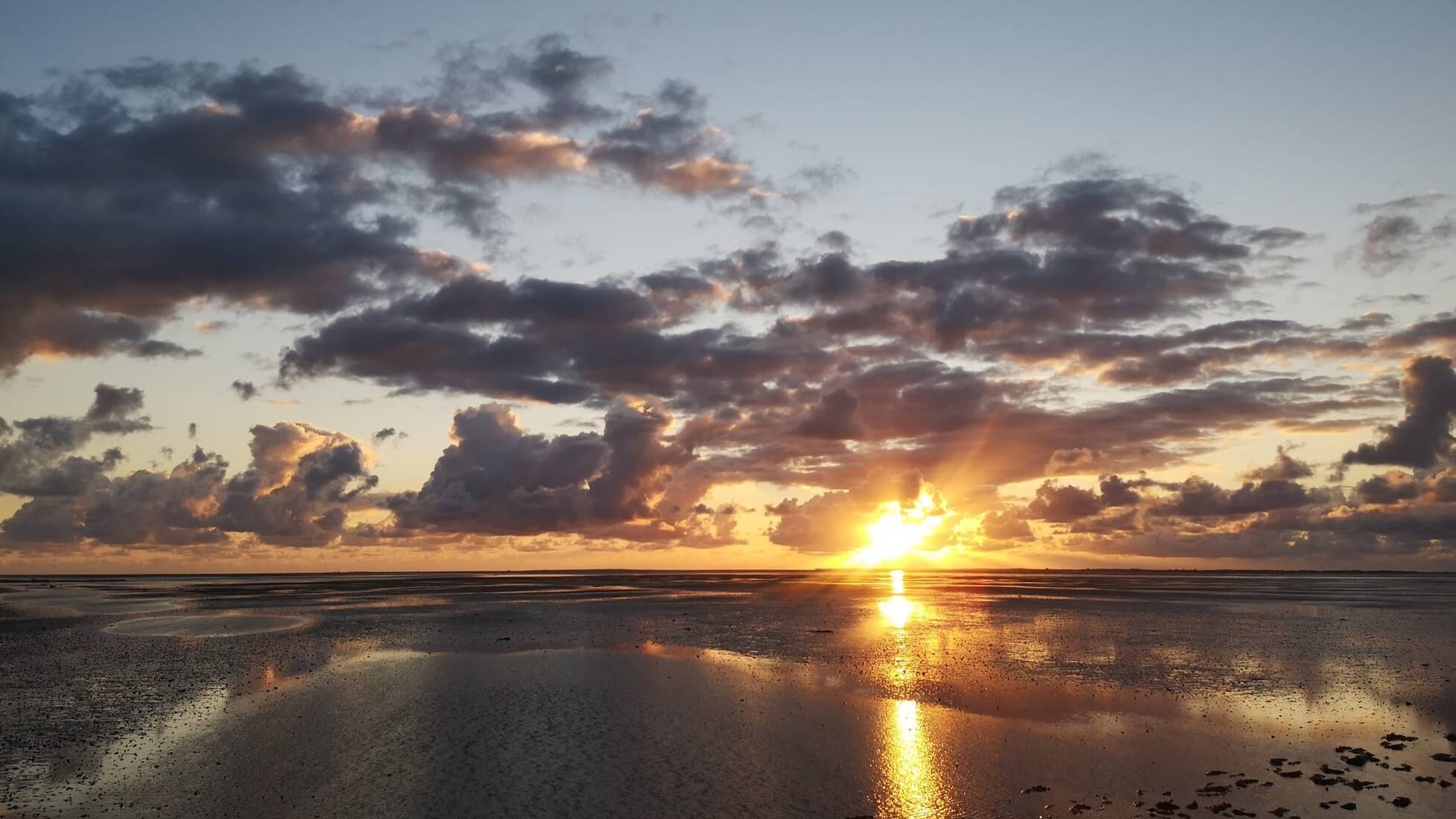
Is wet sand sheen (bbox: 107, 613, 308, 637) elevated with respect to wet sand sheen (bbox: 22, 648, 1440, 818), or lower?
lower

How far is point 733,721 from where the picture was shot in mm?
32938

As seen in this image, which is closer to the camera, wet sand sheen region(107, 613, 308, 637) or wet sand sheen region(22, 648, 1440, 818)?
wet sand sheen region(22, 648, 1440, 818)

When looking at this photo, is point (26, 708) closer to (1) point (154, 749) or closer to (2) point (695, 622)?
(1) point (154, 749)

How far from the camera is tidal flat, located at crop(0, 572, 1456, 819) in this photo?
926 inches

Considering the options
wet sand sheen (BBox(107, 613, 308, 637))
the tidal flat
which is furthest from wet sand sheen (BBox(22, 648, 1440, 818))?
wet sand sheen (BBox(107, 613, 308, 637))

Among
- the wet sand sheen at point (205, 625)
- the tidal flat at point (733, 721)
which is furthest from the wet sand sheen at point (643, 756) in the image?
the wet sand sheen at point (205, 625)

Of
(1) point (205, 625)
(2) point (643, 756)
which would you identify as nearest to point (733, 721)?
(2) point (643, 756)

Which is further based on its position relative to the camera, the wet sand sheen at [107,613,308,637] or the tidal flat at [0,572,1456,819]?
the wet sand sheen at [107,613,308,637]

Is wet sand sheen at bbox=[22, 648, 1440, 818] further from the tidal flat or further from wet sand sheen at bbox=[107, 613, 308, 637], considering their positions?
wet sand sheen at bbox=[107, 613, 308, 637]

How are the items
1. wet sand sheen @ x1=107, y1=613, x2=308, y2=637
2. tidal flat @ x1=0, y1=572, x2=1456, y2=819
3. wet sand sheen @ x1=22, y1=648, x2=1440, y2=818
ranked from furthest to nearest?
wet sand sheen @ x1=107, y1=613, x2=308, y2=637, tidal flat @ x1=0, y1=572, x2=1456, y2=819, wet sand sheen @ x1=22, y1=648, x2=1440, y2=818

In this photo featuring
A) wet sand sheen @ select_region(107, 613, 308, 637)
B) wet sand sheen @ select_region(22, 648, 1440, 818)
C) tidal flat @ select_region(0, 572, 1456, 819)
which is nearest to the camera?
wet sand sheen @ select_region(22, 648, 1440, 818)

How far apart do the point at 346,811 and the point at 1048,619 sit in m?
60.7

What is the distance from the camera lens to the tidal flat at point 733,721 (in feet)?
77.2

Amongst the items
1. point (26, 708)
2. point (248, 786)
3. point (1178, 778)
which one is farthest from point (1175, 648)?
point (26, 708)
